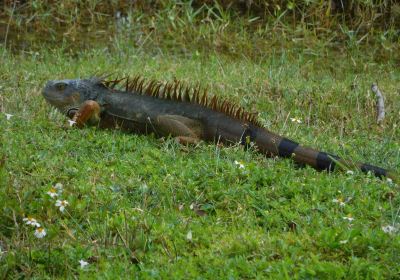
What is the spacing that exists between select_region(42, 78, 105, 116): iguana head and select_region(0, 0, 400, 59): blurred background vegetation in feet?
10.4

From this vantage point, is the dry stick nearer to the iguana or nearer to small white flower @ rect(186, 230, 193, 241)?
the iguana

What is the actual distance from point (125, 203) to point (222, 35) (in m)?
5.82

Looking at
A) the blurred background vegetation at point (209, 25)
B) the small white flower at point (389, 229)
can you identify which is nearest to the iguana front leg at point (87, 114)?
the small white flower at point (389, 229)

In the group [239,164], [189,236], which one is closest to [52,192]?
[189,236]

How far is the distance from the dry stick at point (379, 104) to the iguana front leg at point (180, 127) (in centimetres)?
184

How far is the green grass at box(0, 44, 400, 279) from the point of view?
174 inches

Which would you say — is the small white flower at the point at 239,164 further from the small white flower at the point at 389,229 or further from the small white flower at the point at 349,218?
the small white flower at the point at 389,229

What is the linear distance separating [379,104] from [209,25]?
3.59 m

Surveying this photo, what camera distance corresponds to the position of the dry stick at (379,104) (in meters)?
7.70

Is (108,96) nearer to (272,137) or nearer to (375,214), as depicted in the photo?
(272,137)

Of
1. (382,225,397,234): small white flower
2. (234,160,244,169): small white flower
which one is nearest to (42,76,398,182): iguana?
(234,160,244,169): small white flower

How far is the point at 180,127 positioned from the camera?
6734 millimetres

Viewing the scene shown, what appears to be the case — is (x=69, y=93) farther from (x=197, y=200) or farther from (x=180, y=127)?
(x=197, y=200)

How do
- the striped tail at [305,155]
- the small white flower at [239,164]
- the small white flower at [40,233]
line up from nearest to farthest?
1. the small white flower at [40,233]
2. the small white flower at [239,164]
3. the striped tail at [305,155]
